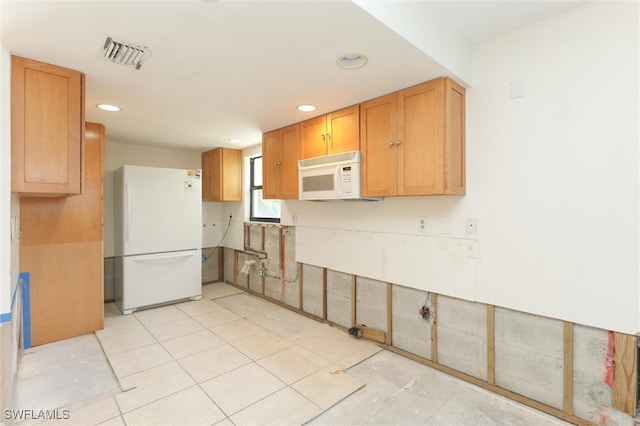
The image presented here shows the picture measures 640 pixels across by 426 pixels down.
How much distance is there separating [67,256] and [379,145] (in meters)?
3.32

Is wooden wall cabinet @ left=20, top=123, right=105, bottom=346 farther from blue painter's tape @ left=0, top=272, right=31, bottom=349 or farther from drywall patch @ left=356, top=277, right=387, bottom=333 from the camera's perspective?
drywall patch @ left=356, top=277, right=387, bottom=333

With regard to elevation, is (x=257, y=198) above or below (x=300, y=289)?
above

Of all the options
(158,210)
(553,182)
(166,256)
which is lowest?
(166,256)

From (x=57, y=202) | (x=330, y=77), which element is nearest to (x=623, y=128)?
(x=330, y=77)

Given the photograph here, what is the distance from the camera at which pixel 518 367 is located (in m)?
2.11

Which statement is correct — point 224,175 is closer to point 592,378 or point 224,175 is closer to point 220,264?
point 220,264

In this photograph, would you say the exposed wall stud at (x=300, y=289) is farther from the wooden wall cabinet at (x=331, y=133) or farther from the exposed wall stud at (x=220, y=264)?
the exposed wall stud at (x=220, y=264)

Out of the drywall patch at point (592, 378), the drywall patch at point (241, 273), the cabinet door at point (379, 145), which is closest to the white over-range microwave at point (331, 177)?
the cabinet door at point (379, 145)

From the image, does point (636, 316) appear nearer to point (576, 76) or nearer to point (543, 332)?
point (543, 332)

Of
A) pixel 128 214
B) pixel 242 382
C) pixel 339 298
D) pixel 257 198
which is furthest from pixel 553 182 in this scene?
pixel 128 214

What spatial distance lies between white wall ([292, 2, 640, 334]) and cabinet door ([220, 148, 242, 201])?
327 cm

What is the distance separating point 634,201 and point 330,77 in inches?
78.3

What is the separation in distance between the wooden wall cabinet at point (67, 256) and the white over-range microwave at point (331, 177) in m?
2.29

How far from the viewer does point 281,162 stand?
11.9 feet
